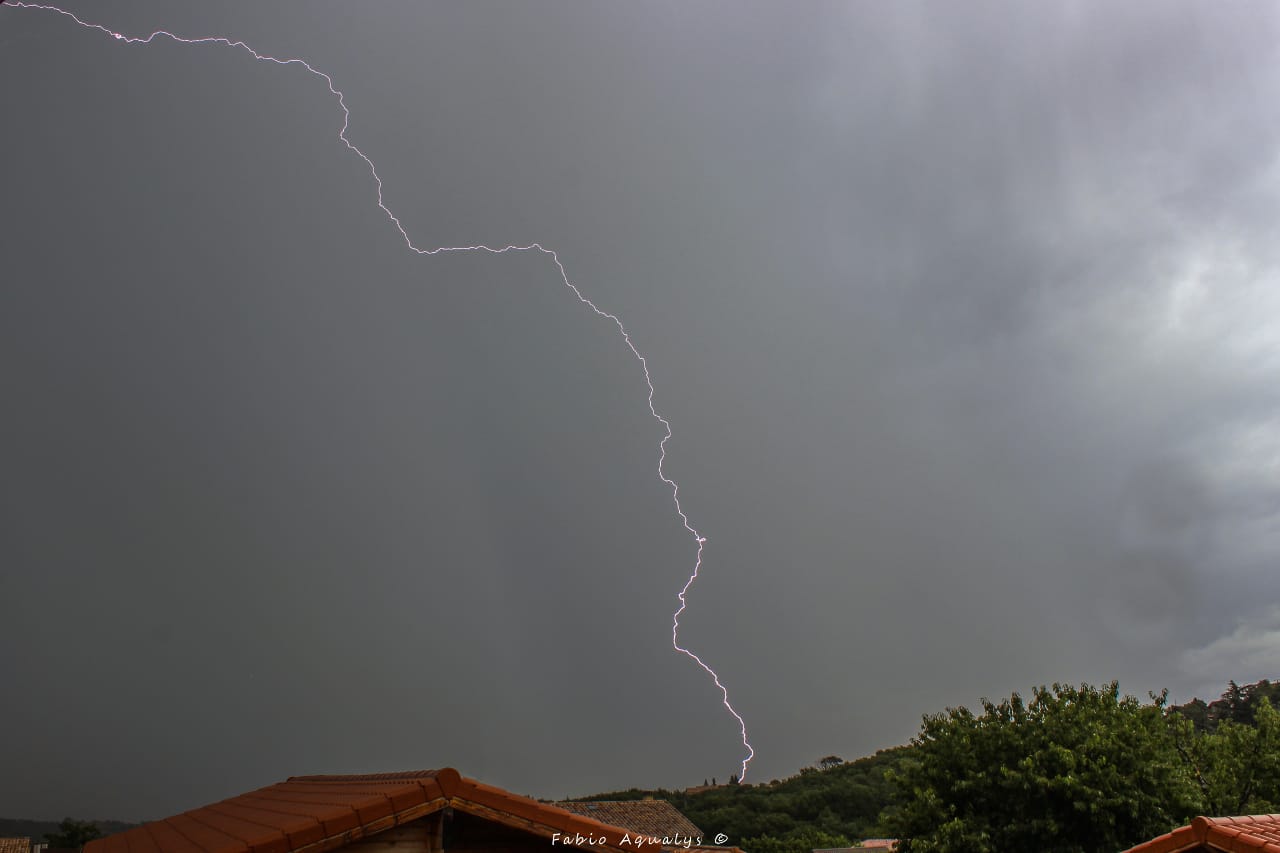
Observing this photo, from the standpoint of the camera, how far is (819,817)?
5378 cm

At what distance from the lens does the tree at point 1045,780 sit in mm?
14625

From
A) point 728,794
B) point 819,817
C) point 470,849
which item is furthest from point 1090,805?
point 728,794

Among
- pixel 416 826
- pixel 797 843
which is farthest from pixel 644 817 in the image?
pixel 416 826

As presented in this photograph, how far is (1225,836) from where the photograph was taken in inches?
289

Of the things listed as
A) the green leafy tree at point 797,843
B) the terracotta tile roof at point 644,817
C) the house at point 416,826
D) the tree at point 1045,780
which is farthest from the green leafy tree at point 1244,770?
the green leafy tree at point 797,843

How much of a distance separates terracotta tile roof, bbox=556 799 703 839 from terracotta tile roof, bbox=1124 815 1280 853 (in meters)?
27.5

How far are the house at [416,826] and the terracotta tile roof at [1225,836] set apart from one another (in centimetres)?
547

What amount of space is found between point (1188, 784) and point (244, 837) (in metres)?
17.6

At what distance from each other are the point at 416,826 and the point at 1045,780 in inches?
530

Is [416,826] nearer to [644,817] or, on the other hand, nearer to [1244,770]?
[1244,770]

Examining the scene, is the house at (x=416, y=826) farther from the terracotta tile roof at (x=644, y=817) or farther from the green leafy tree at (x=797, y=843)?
the green leafy tree at (x=797, y=843)

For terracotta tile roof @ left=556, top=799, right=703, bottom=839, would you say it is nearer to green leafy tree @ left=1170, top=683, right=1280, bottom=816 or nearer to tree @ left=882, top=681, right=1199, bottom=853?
tree @ left=882, top=681, right=1199, bottom=853

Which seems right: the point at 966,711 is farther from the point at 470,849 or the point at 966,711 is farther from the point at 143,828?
Result: the point at 143,828

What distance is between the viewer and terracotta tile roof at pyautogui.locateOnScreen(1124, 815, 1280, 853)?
706 centimetres
